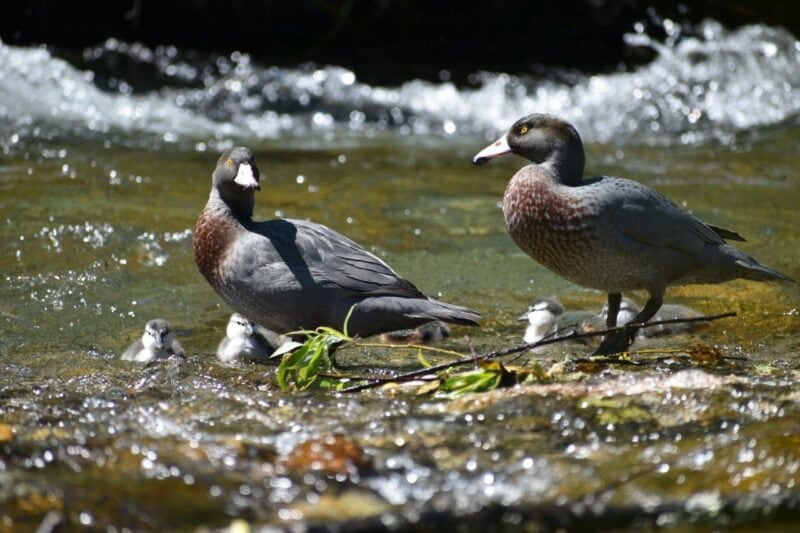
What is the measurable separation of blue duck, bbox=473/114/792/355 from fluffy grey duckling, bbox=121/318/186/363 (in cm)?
182

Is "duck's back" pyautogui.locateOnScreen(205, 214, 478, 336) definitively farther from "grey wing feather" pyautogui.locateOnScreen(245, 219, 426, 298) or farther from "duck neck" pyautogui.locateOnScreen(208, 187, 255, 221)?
"duck neck" pyautogui.locateOnScreen(208, 187, 255, 221)

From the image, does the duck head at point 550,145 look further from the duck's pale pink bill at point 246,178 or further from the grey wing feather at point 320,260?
A: the duck's pale pink bill at point 246,178

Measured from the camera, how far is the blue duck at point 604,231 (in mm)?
5402

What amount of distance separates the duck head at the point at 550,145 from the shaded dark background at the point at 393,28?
7.89 m

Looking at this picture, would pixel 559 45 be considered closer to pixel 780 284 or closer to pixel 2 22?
pixel 2 22

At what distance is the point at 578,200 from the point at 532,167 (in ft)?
1.25

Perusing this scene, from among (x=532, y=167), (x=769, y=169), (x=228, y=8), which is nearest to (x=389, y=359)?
(x=532, y=167)

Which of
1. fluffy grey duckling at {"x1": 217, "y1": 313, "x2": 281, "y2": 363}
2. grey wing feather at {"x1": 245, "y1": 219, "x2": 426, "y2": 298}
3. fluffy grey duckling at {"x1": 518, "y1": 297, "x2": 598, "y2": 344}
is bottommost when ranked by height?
fluffy grey duckling at {"x1": 217, "y1": 313, "x2": 281, "y2": 363}

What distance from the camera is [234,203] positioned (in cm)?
569

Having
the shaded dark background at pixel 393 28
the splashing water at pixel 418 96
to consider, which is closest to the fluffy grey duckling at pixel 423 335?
the splashing water at pixel 418 96

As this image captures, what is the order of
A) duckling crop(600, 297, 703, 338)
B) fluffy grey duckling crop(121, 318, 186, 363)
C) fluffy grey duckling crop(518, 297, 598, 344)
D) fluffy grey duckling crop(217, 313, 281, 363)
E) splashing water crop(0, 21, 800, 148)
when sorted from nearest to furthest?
fluffy grey duckling crop(121, 318, 186, 363)
fluffy grey duckling crop(217, 313, 281, 363)
fluffy grey duckling crop(518, 297, 598, 344)
duckling crop(600, 297, 703, 338)
splashing water crop(0, 21, 800, 148)

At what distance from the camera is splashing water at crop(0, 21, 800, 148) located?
12.4 metres

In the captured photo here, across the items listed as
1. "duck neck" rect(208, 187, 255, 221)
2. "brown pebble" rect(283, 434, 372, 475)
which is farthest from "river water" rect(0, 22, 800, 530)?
"duck neck" rect(208, 187, 255, 221)

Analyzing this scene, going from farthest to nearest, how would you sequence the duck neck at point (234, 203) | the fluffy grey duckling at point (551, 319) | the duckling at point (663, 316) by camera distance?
the duckling at point (663, 316)
the fluffy grey duckling at point (551, 319)
the duck neck at point (234, 203)
